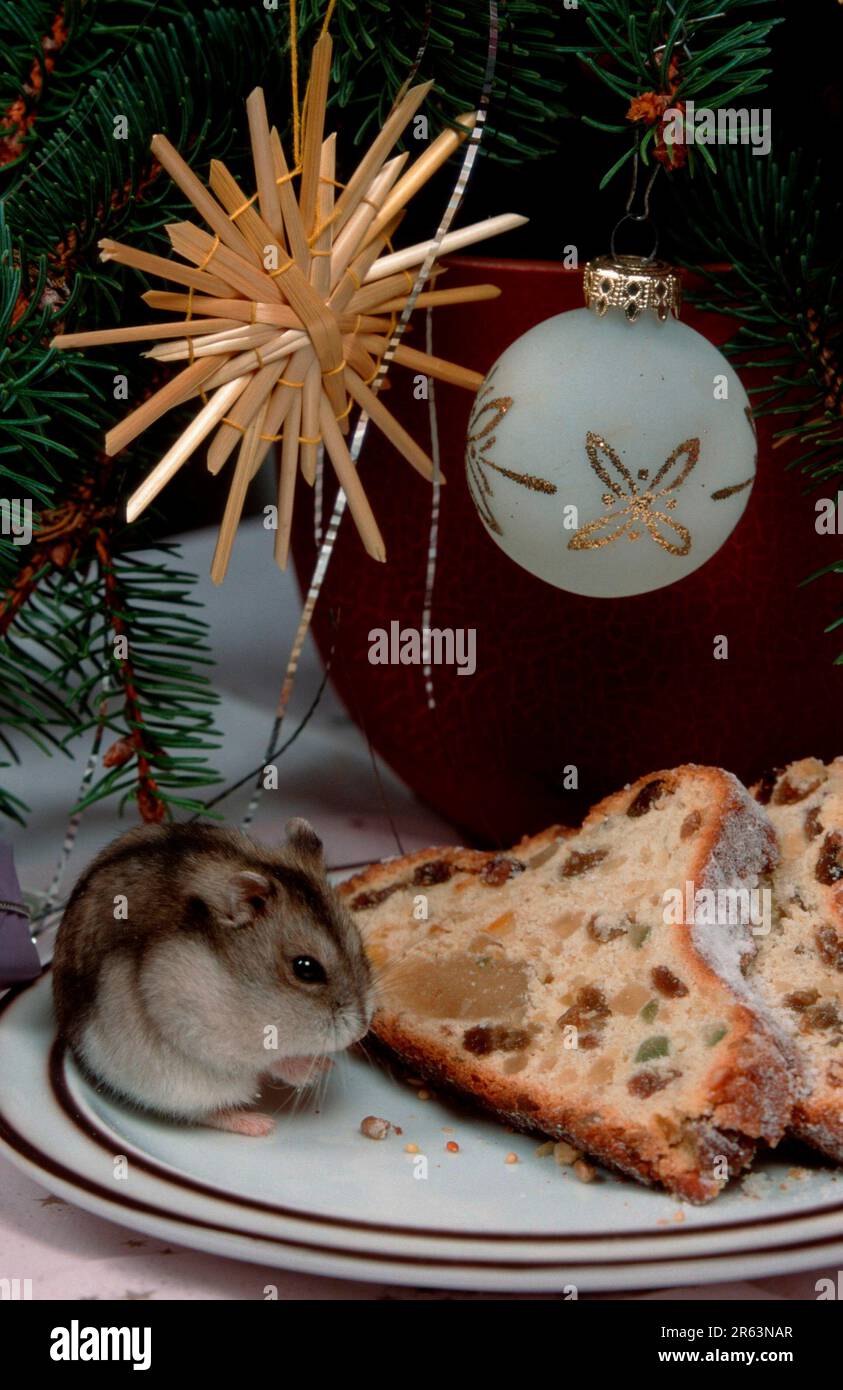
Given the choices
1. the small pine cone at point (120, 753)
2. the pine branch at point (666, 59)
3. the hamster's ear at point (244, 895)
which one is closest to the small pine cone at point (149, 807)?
the small pine cone at point (120, 753)

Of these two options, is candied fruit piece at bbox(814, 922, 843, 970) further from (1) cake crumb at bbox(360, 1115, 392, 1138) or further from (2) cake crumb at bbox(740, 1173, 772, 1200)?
(1) cake crumb at bbox(360, 1115, 392, 1138)

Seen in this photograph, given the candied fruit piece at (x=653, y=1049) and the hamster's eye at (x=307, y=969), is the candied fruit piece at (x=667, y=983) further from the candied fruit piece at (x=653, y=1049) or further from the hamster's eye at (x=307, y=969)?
the hamster's eye at (x=307, y=969)

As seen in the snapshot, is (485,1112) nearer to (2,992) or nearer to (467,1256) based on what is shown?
(467,1256)

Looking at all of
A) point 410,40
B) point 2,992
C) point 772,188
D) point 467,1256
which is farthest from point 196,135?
point 467,1256

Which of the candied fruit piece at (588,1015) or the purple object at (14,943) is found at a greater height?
the purple object at (14,943)

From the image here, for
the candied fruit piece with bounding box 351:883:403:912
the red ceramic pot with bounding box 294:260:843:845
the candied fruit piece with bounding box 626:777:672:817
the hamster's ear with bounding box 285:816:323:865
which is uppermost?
the red ceramic pot with bounding box 294:260:843:845

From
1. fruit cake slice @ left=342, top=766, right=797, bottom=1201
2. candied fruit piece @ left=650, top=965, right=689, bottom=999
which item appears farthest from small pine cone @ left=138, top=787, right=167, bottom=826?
candied fruit piece @ left=650, top=965, right=689, bottom=999

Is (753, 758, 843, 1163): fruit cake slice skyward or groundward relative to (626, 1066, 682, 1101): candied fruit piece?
skyward
